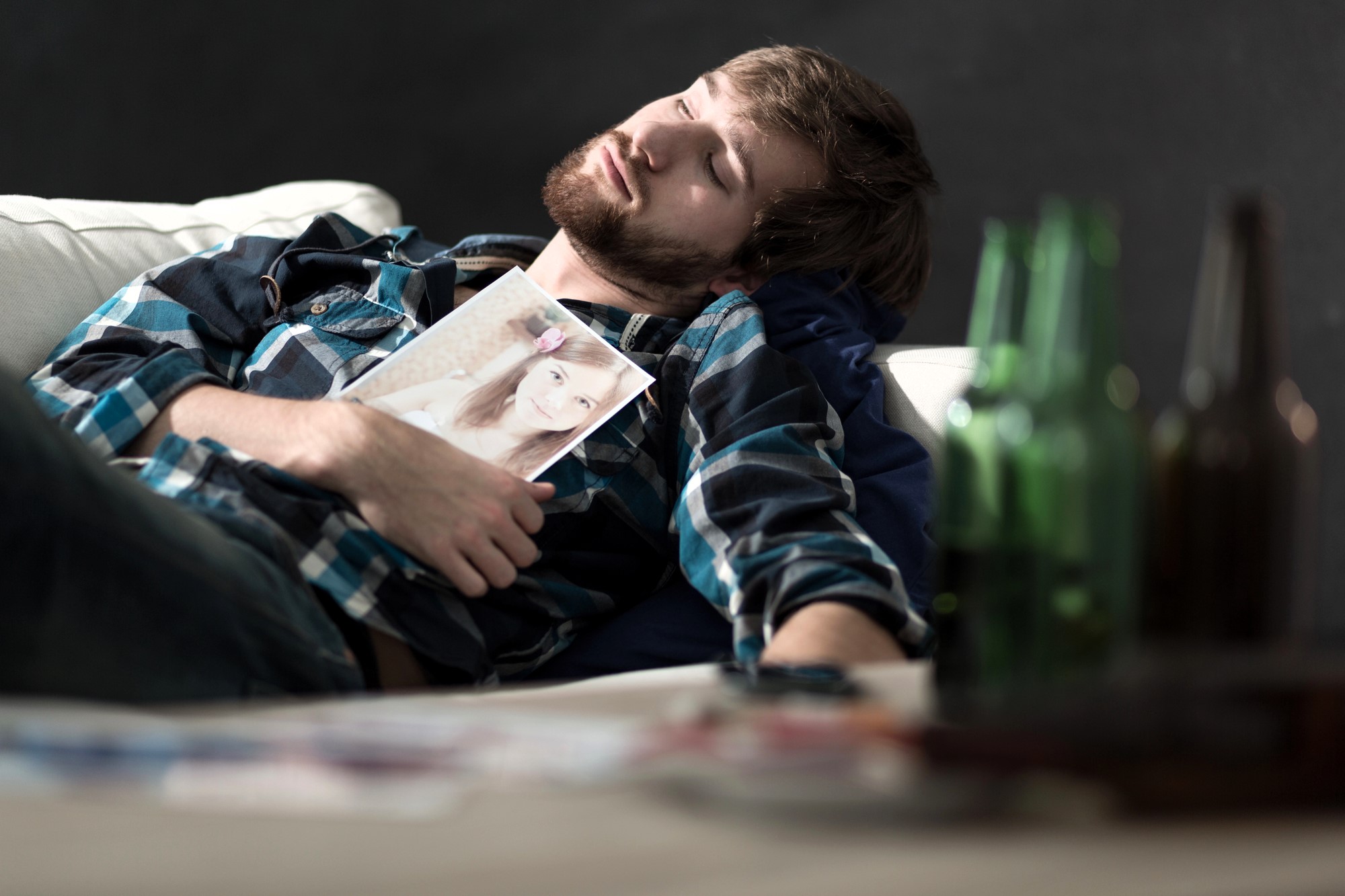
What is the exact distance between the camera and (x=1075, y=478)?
0.56 m

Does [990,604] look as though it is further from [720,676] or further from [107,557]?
[107,557]

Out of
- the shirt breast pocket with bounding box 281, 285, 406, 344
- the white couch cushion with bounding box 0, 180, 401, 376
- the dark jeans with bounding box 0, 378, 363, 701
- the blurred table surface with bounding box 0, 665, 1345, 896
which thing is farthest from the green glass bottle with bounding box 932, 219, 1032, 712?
the white couch cushion with bounding box 0, 180, 401, 376

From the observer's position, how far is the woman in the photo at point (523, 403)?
1219 mm

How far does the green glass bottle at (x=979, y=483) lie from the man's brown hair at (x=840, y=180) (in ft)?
3.06

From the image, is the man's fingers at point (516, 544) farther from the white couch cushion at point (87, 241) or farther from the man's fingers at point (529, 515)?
the white couch cushion at point (87, 241)

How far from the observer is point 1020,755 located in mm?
442

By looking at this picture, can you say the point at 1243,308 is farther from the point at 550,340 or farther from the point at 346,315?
the point at 346,315

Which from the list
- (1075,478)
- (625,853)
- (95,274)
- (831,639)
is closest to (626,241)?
(95,274)

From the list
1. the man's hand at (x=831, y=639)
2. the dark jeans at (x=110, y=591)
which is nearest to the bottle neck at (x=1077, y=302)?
the man's hand at (x=831, y=639)

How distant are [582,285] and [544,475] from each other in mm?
425

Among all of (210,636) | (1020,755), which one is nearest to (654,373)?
(210,636)

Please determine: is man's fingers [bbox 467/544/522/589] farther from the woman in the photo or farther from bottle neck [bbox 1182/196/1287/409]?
bottle neck [bbox 1182/196/1287/409]

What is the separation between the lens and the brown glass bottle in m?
0.54

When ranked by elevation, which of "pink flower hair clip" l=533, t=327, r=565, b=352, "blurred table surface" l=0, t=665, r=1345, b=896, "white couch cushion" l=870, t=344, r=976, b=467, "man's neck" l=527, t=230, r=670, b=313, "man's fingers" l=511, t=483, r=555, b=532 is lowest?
"man's fingers" l=511, t=483, r=555, b=532
